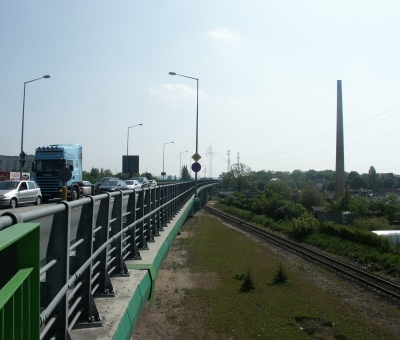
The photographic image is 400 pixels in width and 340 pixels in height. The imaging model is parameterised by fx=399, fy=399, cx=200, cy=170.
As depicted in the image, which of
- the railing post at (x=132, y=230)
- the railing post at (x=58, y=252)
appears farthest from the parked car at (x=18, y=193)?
the railing post at (x=58, y=252)

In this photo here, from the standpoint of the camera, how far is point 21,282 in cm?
183

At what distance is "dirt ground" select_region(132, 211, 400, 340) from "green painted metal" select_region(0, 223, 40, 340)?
791 centimetres

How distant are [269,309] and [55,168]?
703 inches

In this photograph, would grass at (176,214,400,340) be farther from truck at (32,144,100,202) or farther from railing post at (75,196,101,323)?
truck at (32,144,100,202)

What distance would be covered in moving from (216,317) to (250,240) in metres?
17.2

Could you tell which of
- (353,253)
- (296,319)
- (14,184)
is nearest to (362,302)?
(296,319)

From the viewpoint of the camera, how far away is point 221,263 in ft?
60.9

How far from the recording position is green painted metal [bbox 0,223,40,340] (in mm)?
1758

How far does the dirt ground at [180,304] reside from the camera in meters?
10.0

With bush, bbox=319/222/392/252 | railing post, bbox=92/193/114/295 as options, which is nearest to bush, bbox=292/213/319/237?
bush, bbox=319/222/392/252

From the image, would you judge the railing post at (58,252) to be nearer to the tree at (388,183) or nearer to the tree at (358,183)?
the tree at (358,183)

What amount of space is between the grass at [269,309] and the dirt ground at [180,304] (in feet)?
1.18

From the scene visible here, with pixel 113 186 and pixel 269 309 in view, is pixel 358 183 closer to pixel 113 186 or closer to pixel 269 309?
pixel 113 186

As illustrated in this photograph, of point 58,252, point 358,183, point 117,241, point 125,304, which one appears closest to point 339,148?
point 117,241
